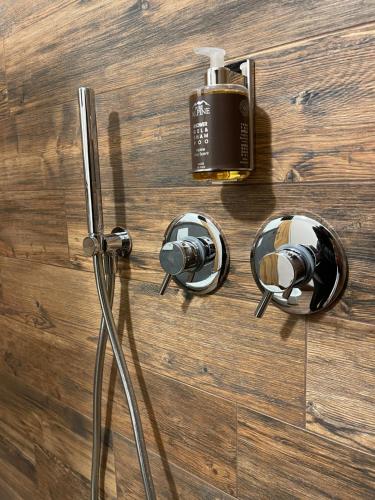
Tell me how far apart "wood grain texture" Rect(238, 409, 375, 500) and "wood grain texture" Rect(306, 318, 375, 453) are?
0.08 feet

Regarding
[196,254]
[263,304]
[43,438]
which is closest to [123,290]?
[196,254]

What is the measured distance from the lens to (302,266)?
543 millimetres

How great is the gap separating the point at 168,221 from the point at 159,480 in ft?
1.76

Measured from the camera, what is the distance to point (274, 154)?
60 centimetres

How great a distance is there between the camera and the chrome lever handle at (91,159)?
0.74 m

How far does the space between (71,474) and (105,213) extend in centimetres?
72

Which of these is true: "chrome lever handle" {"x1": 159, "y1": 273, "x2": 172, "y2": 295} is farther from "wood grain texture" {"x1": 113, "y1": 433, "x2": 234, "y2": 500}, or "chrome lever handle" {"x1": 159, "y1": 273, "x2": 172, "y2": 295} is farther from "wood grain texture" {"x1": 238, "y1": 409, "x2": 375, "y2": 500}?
"wood grain texture" {"x1": 113, "y1": 433, "x2": 234, "y2": 500}

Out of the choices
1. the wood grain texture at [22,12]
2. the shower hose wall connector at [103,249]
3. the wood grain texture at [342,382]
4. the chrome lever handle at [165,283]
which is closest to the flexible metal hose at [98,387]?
the shower hose wall connector at [103,249]

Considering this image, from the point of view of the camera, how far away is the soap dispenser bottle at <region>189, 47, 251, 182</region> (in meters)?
0.56

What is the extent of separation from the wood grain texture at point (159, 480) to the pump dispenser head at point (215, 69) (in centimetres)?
69

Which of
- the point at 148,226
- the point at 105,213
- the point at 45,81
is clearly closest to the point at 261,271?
the point at 148,226

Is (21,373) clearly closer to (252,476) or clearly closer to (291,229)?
(252,476)

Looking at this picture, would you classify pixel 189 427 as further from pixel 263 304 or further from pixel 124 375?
pixel 263 304

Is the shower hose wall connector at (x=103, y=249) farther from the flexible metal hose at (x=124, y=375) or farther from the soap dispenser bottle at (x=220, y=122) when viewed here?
the soap dispenser bottle at (x=220, y=122)
